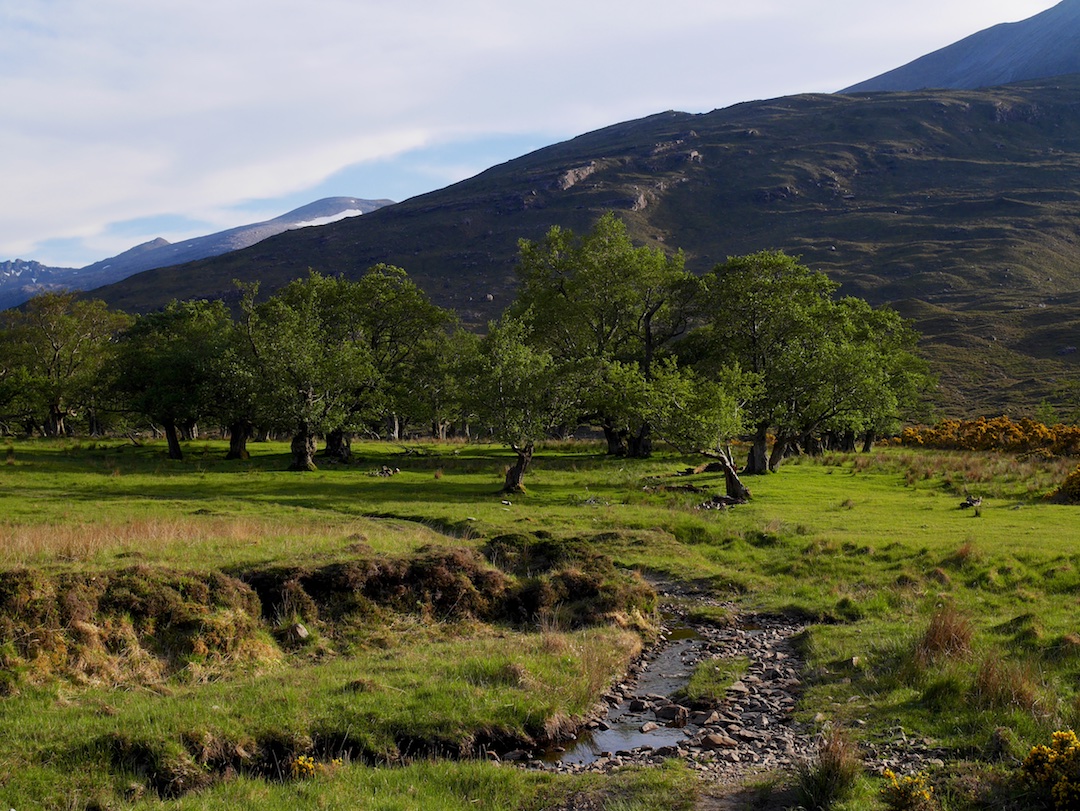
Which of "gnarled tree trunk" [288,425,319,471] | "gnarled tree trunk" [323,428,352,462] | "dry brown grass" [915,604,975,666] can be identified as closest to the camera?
"dry brown grass" [915,604,975,666]

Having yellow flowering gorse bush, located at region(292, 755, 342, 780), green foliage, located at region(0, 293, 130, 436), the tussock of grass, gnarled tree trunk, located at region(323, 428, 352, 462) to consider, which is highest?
green foliage, located at region(0, 293, 130, 436)

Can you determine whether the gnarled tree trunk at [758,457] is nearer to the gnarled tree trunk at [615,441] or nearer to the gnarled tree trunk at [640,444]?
the gnarled tree trunk at [640,444]

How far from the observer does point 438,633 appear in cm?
1828

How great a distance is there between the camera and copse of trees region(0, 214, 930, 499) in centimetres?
4066

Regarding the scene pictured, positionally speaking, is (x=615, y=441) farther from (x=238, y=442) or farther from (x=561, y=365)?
(x=238, y=442)

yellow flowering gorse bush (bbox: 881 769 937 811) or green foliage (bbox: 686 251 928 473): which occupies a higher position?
green foliage (bbox: 686 251 928 473)

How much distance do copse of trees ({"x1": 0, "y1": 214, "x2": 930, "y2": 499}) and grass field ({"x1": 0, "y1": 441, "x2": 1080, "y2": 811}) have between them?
886cm

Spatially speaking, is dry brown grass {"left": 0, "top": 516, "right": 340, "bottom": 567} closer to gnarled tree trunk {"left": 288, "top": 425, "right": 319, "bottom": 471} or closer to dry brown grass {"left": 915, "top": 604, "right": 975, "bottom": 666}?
dry brown grass {"left": 915, "top": 604, "right": 975, "bottom": 666}

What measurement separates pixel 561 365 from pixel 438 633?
84.3 feet

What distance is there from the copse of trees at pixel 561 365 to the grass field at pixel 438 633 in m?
8.86

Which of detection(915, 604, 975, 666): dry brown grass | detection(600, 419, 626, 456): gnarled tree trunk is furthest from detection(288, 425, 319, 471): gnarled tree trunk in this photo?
A: detection(915, 604, 975, 666): dry brown grass

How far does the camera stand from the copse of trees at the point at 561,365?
40656 mm

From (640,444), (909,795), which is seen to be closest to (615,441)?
(640,444)

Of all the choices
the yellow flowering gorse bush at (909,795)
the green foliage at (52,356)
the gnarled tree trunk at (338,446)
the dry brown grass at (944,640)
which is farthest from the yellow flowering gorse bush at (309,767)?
the green foliage at (52,356)
